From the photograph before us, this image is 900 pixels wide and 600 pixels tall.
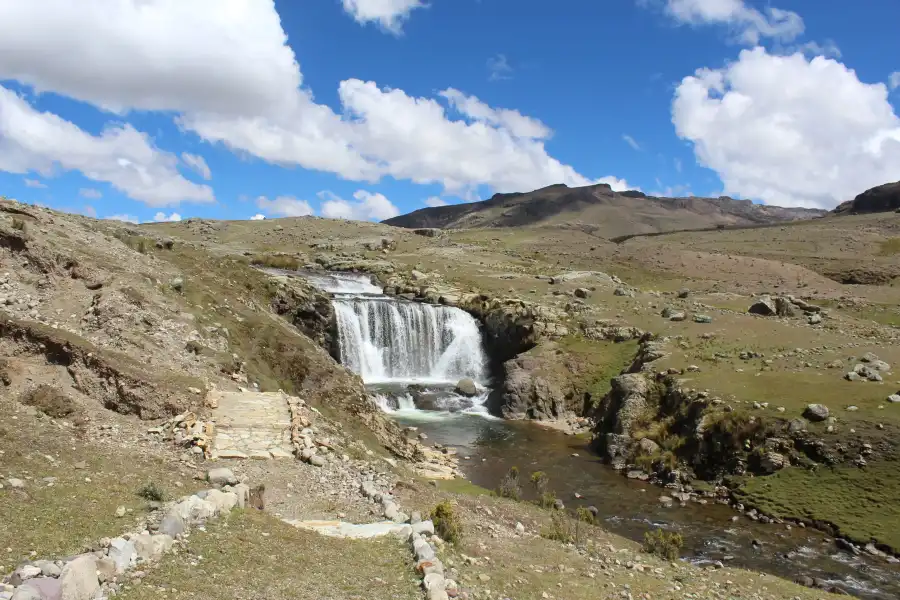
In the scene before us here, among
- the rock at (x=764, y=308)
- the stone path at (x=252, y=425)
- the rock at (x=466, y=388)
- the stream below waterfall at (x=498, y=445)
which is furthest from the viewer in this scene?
the rock at (x=764, y=308)

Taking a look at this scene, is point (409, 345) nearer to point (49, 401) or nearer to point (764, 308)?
point (764, 308)

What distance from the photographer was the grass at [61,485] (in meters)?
7.91

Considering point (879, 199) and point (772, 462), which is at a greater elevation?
point (879, 199)

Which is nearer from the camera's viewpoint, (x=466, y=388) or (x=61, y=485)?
(x=61, y=485)

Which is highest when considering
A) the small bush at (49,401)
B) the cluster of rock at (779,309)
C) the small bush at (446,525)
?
the cluster of rock at (779,309)

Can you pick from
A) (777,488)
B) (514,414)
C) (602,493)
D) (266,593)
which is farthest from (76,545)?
(514,414)

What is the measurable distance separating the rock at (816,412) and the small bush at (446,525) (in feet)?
64.8

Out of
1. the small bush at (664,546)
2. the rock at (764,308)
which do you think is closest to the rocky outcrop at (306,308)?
the small bush at (664,546)

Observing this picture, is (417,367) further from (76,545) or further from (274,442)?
(76,545)

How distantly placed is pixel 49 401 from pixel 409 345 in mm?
33701

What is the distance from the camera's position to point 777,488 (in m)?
23.7

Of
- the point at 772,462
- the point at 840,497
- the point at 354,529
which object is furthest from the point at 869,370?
the point at 354,529

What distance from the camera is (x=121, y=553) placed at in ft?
25.3

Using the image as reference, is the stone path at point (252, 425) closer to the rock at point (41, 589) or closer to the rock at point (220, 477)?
the rock at point (220, 477)
